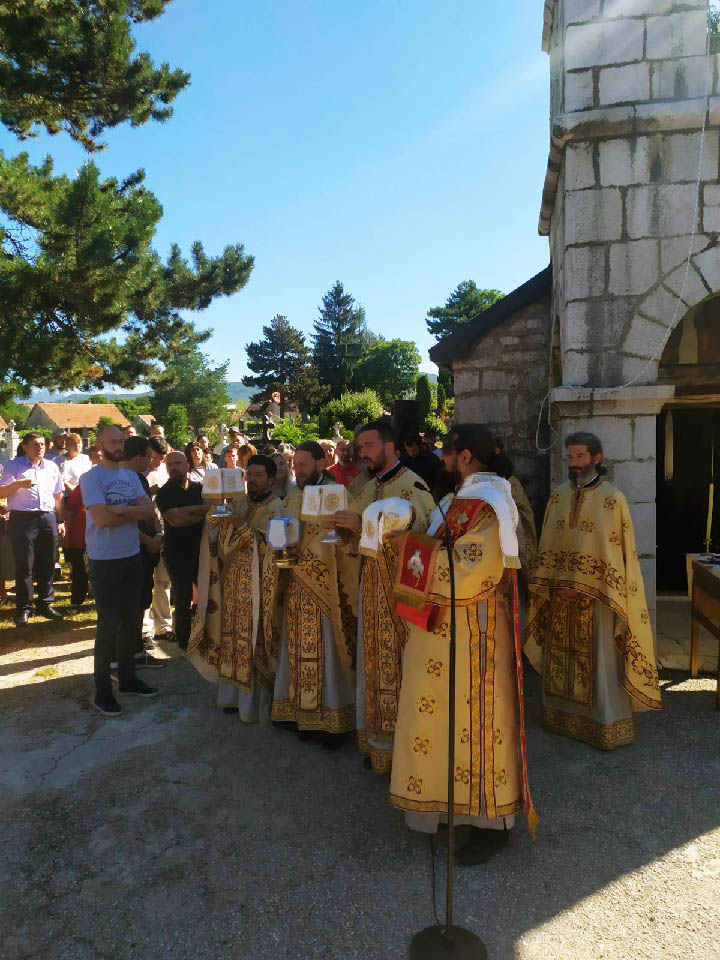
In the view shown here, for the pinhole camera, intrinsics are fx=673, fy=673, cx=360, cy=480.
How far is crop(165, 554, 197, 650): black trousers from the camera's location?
Result: 5.81m

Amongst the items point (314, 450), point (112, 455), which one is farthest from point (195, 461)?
point (314, 450)

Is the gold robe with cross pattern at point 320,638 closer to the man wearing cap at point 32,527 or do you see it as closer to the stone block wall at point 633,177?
the stone block wall at point 633,177

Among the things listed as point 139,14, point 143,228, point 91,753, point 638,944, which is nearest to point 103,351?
point 143,228

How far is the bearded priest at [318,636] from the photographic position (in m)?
4.27

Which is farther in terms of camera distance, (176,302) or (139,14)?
(176,302)

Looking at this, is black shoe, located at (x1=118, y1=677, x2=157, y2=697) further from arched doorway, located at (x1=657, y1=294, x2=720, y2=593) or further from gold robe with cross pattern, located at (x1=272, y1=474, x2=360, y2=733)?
arched doorway, located at (x1=657, y1=294, x2=720, y2=593)

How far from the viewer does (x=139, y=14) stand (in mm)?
9984

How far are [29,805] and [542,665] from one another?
129 inches

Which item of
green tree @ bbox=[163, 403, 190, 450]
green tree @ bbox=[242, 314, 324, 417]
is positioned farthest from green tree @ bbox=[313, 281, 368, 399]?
green tree @ bbox=[163, 403, 190, 450]

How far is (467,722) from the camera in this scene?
304 centimetres

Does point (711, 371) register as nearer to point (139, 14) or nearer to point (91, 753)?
point (91, 753)

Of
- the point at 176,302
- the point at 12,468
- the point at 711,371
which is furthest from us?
the point at 176,302

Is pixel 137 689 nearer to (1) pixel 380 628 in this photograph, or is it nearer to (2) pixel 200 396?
(1) pixel 380 628

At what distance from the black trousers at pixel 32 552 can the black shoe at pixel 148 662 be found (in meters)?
2.22
